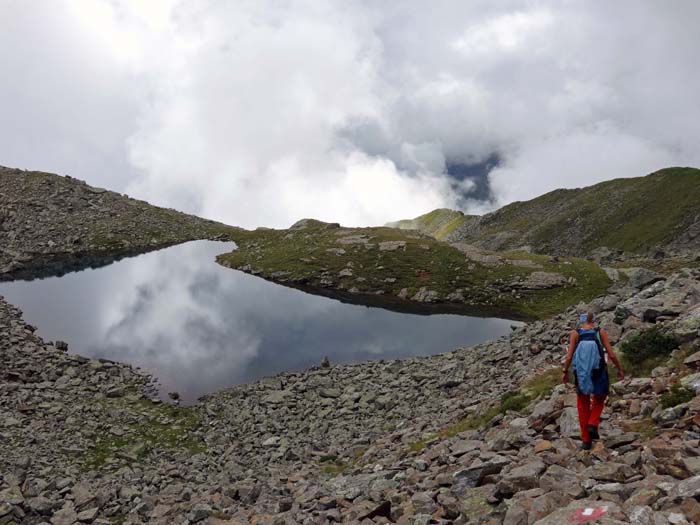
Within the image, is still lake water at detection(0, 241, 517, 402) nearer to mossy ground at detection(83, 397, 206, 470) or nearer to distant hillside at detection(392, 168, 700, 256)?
mossy ground at detection(83, 397, 206, 470)

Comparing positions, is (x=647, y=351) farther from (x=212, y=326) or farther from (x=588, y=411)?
(x=212, y=326)

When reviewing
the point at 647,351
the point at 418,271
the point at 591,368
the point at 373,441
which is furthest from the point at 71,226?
the point at 591,368

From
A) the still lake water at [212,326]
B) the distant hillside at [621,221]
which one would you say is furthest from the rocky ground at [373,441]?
the distant hillside at [621,221]

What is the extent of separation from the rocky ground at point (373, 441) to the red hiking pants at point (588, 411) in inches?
20.6

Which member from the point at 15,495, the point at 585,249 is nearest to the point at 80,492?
the point at 15,495

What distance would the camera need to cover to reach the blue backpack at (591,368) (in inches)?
541

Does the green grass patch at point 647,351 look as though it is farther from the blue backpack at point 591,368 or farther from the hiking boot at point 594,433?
the hiking boot at point 594,433

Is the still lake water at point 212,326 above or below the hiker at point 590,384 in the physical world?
above

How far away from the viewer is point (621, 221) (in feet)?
507

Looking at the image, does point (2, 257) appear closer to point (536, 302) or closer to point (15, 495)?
point (15, 495)

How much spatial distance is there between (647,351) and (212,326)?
4690cm

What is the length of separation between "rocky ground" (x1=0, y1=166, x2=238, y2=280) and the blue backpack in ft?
276

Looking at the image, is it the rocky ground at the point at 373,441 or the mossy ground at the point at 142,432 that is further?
the mossy ground at the point at 142,432

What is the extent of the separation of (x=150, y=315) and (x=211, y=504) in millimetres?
45112
